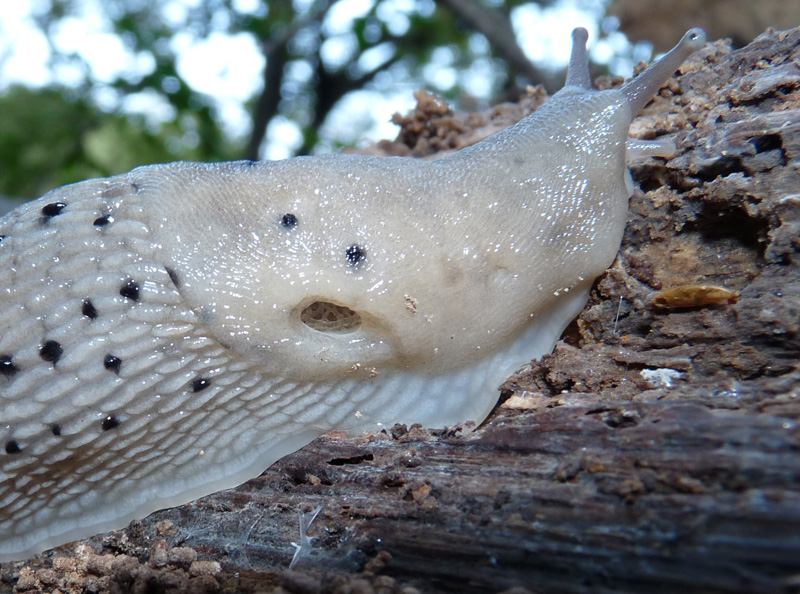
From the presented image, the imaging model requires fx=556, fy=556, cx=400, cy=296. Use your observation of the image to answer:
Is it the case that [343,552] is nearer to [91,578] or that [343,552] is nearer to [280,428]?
[280,428]

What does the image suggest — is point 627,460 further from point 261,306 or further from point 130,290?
point 130,290

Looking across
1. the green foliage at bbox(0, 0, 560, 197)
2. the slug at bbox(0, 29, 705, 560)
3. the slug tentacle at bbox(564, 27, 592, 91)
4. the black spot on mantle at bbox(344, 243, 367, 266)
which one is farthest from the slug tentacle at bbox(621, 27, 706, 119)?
the green foliage at bbox(0, 0, 560, 197)

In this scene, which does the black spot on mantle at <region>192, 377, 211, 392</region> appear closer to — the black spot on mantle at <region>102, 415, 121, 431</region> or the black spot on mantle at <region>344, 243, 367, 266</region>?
the black spot on mantle at <region>102, 415, 121, 431</region>

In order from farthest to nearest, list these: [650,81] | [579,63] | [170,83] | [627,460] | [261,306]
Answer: [170,83], [579,63], [650,81], [261,306], [627,460]

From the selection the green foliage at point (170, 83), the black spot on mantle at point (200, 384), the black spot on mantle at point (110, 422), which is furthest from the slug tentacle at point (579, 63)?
the green foliage at point (170, 83)

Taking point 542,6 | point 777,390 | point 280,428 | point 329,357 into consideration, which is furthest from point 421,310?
point 542,6

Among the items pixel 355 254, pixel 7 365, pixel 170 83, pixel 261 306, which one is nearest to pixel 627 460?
pixel 355 254

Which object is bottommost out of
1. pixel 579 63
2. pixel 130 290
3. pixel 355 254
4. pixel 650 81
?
pixel 130 290

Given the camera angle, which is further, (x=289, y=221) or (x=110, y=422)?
(x=289, y=221)
